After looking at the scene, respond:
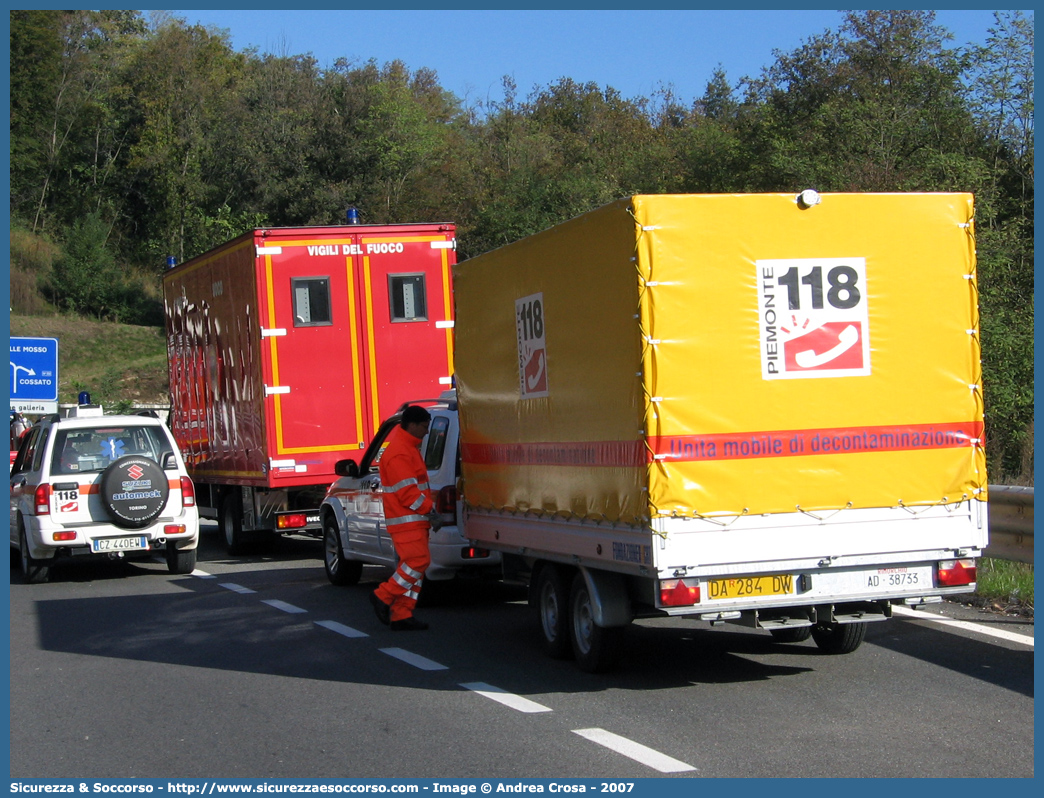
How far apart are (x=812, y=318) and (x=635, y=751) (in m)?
2.72

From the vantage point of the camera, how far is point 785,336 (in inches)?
284

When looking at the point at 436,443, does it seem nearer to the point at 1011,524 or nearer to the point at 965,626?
the point at 965,626

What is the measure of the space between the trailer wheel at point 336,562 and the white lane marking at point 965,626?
18.1ft

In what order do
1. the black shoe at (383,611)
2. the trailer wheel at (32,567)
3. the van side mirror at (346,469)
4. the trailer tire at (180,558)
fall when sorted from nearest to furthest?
the black shoe at (383,611), the van side mirror at (346,469), the trailer wheel at (32,567), the trailer tire at (180,558)

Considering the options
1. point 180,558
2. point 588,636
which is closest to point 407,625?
point 588,636

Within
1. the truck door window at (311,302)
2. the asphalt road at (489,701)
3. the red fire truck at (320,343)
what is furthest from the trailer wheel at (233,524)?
the asphalt road at (489,701)

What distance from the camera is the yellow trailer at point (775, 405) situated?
23.1ft

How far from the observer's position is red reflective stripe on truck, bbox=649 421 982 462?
7.04 metres

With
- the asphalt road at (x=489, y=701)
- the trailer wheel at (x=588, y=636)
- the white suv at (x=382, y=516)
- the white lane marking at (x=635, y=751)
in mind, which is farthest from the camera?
the white suv at (x=382, y=516)

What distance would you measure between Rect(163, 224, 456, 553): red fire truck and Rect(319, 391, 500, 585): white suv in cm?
223

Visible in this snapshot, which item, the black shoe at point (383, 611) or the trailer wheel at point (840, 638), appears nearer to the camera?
the trailer wheel at point (840, 638)

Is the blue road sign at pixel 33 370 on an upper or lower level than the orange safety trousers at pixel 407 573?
upper

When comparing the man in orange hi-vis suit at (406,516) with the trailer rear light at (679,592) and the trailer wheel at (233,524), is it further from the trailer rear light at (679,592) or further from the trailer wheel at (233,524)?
the trailer wheel at (233,524)

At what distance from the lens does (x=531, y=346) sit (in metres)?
8.58
